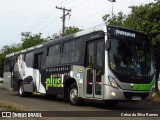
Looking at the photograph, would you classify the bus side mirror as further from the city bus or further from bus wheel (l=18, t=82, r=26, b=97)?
bus wheel (l=18, t=82, r=26, b=97)

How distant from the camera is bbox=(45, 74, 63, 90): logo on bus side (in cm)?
1684

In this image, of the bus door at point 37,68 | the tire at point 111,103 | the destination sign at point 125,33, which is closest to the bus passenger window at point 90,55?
the destination sign at point 125,33

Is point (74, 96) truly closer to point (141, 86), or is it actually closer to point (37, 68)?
point (141, 86)

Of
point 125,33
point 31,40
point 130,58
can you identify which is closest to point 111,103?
point 130,58

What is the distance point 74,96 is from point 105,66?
9.82ft

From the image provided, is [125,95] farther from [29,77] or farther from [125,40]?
[29,77]

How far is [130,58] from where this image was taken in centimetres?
1360

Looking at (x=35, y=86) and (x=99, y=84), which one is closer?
(x=99, y=84)

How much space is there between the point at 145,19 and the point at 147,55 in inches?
302

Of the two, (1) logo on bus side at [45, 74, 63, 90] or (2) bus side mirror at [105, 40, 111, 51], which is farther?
(1) logo on bus side at [45, 74, 63, 90]

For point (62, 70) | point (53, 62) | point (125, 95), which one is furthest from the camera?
point (53, 62)

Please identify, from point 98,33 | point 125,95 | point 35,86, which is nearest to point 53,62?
point 35,86

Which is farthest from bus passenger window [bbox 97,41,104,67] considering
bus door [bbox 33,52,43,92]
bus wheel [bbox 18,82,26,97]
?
bus wheel [bbox 18,82,26,97]

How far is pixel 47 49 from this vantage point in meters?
19.0
